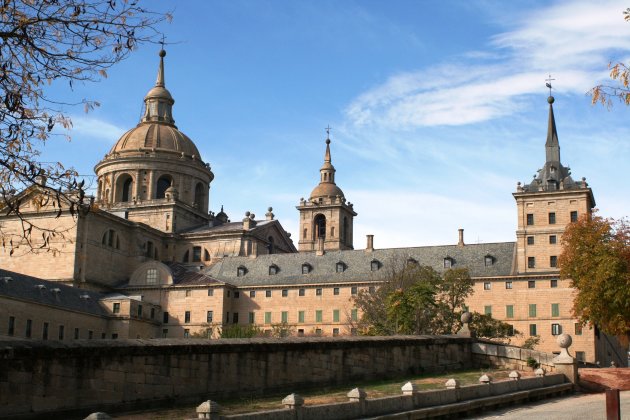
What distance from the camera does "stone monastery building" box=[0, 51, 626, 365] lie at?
244ft

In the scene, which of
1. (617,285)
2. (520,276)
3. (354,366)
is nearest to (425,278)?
(520,276)

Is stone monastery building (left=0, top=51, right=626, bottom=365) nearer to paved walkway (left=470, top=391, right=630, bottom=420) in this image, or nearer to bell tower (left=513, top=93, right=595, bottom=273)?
bell tower (left=513, top=93, right=595, bottom=273)

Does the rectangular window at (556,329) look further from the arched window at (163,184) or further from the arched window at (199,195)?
the arched window at (163,184)

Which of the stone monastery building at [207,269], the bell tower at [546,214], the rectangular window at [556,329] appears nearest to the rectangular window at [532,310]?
the stone monastery building at [207,269]

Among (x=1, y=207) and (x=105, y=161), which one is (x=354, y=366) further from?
(x=105, y=161)

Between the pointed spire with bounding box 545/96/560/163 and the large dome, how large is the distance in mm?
42180

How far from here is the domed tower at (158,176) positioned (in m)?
98.2

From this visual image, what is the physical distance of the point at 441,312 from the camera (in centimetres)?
6378

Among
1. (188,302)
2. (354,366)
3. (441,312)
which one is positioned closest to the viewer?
(354,366)

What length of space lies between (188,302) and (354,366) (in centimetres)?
5783

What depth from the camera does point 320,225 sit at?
115438 mm

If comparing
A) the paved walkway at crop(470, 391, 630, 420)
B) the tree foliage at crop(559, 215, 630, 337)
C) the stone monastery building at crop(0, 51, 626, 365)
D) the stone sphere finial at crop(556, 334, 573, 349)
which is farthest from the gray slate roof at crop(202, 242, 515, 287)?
the paved walkway at crop(470, 391, 630, 420)

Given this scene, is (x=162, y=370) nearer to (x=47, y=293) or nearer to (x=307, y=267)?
(x=47, y=293)

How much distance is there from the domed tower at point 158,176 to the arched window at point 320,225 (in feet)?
53.0
